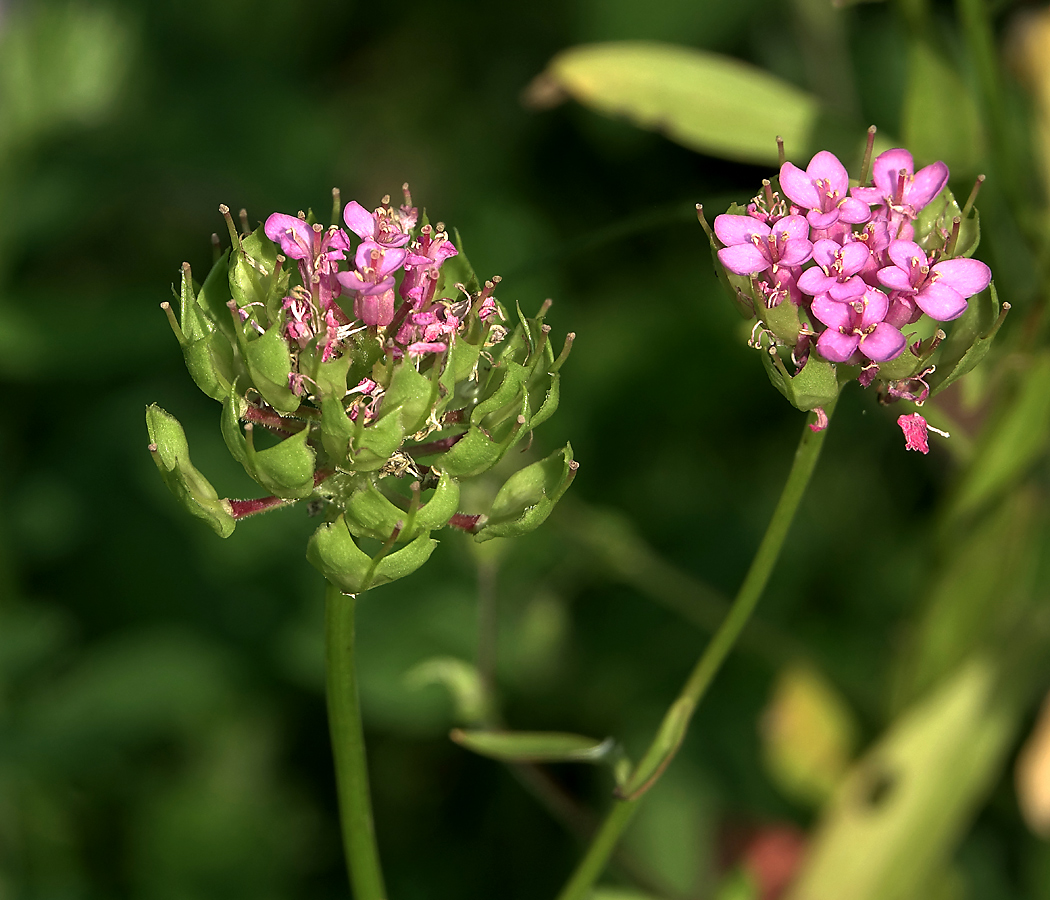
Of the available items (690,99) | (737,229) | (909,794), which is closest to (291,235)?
(737,229)

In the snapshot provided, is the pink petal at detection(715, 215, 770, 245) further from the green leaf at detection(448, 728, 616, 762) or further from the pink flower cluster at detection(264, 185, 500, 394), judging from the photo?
the green leaf at detection(448, 728, 616, 762)

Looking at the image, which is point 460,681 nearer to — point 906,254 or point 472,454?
point 472,454

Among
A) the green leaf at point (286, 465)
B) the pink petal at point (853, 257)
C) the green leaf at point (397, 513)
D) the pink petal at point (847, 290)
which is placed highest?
the pink petal at point (853, 257)

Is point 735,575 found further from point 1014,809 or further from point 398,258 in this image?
point 398,258

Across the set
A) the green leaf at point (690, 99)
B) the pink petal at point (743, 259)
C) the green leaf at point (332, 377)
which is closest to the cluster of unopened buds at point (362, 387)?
the green leaf at point (332, 377)

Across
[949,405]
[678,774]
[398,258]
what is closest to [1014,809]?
[678,774]

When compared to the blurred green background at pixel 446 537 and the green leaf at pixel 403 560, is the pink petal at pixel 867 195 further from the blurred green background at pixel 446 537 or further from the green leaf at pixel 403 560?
the blurred green background at pixel 446 537

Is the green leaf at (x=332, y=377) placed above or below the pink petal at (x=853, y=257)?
below
